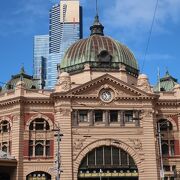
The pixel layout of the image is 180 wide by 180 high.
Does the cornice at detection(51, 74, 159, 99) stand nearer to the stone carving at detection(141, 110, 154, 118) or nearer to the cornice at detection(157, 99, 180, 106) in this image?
the stone carving at detection(141, 110, 154, 118)

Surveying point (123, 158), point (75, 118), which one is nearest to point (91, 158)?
point (123, 158)

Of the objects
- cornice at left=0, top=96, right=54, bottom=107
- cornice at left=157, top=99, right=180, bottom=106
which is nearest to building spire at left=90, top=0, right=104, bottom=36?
cornice at left=157, top=99, right=180, bottom=106

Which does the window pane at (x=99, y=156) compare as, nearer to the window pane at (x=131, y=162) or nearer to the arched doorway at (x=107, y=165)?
the arched doorway at (x=107, y=165)

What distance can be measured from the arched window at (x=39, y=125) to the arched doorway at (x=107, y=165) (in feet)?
25.7

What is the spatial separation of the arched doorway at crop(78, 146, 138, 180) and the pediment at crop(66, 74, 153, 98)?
323 inches

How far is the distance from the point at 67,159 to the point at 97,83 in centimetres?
1229

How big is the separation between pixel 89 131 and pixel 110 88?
7.35m

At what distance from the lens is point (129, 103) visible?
214ft

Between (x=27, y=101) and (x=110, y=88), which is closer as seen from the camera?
(x=27, y=101)

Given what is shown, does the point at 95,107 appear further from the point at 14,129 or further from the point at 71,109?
the point at 14,129

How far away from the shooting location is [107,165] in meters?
62.8

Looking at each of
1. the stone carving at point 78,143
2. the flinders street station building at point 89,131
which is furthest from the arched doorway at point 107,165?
the stone carving at point 78,143

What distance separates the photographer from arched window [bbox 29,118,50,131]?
6500 centimetres

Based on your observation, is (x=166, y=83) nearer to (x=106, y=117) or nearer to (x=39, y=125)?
(x=106, y=117)
